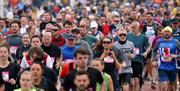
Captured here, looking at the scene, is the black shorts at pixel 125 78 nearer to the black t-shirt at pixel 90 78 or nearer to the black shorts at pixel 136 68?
the black shorts at pixel 136 68

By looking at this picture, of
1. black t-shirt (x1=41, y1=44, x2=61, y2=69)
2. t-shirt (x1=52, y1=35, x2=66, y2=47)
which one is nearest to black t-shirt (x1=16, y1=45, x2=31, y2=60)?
black t-shirt (x1=41, y1=44, x2=61, y2=69)

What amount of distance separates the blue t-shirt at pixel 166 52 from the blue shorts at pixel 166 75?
90 millimetres

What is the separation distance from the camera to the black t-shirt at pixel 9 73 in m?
12.3

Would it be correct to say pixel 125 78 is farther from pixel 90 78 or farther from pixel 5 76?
pixel 90 78

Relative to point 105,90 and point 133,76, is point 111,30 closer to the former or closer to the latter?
point 133,76

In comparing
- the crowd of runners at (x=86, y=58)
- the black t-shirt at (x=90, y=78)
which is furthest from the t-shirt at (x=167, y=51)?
the black t-shirt at (x=90, y=78)

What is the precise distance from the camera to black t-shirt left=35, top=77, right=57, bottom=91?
10.8 meters

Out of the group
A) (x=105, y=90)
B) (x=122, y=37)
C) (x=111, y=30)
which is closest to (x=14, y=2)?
(x=111, y=30)

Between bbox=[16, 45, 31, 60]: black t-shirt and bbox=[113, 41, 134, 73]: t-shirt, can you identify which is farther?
bbox=[113, 41, 134, 73]: t-shirt

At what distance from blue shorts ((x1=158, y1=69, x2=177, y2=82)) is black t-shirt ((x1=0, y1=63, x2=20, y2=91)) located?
4.15m

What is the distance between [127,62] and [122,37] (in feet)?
1.85

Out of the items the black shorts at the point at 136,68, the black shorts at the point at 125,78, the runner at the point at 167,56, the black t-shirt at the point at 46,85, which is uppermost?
the black t-shirt at the point at 46,85

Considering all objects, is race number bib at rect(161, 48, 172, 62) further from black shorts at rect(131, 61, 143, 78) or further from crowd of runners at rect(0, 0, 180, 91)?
black shorts at rect(131, 61, 143, 78)

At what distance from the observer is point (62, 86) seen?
10906mm
